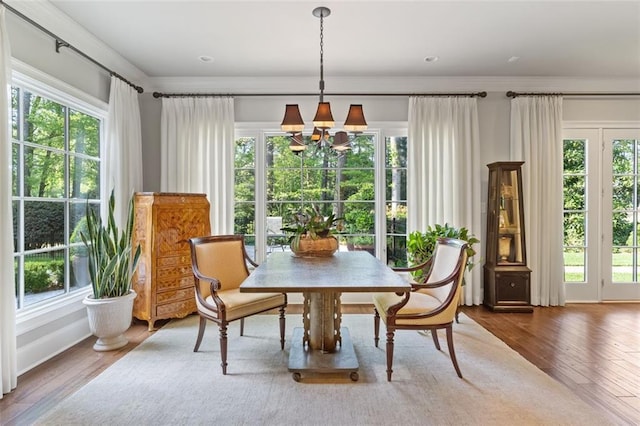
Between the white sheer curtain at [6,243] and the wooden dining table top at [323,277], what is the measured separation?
1.56 metres

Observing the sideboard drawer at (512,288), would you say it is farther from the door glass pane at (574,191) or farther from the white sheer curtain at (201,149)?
the white sheer curtain at (201,149)

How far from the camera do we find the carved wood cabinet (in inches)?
156

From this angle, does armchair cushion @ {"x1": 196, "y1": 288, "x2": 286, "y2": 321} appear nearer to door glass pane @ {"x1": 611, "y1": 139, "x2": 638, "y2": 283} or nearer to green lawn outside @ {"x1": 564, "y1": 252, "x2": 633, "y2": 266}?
green lawn outside @ {"x1": 564, "y1": 252, "x2": 633, "y2": 266}

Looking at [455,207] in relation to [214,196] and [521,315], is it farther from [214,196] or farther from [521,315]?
[214,196]

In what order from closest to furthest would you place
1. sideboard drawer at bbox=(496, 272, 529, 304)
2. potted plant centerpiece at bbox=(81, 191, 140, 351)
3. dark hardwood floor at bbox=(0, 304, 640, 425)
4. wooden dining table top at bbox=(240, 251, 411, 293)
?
wooden dining table top at bbox=(240, 251, 411, 293) → dark hardwood floor at bbox=(0, 304, 640, 425) → potted plant centerpiece at bbox=(81, 191, 140, 351) → sideboard drawer at bbox=(496, 272, 529, 304)

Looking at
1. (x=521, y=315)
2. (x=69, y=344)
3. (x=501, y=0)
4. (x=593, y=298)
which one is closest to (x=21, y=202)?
(x=69, y=344)

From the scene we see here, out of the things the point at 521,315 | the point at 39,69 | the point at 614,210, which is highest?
the point at 39,69

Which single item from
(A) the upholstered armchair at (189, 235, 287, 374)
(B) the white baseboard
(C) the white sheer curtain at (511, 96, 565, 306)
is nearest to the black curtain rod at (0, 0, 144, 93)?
(A) the upholstered armchair at (189, 235, 287, 374)

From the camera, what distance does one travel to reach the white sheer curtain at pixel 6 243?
2209 mm

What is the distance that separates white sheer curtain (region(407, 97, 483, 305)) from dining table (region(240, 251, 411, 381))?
5.48 feet

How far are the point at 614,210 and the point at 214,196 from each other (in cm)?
494

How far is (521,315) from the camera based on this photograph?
386 centimetres

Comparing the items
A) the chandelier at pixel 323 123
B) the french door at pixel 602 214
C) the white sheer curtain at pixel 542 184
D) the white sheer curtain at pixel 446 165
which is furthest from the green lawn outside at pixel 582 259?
the chandelier at pixel 323 123

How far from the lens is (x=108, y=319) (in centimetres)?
288
